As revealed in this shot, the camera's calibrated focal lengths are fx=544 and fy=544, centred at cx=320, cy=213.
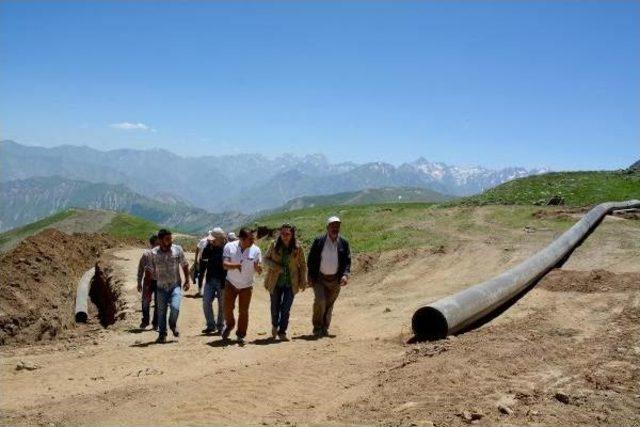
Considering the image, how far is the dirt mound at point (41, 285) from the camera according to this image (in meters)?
15.5

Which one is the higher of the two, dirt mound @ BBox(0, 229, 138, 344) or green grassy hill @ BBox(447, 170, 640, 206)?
green grassy hill @ BBox(447, 170, 640, 206)

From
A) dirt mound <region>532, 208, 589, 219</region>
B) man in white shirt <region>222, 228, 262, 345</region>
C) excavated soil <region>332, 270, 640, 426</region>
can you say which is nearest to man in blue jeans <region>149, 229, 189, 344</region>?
man in white shirt <region>222, 228, 262, 345</region>

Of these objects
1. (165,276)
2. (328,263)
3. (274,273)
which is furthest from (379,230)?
(165,276)

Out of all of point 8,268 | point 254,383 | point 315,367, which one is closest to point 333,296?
point 315,367

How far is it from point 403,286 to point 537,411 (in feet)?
44.1

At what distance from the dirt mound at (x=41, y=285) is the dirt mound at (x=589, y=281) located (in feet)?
44.6

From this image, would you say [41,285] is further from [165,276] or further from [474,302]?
[474,302]

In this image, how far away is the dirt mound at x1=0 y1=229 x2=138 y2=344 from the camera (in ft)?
50.8

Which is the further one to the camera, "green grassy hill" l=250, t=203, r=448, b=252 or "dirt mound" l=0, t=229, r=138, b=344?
"green grassy hill" l=250, t=203, r=448, b=252

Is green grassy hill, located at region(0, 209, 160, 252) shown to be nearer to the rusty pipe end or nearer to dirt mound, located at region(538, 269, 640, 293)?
dirt mound, located at region(538, 269, 640, 293)

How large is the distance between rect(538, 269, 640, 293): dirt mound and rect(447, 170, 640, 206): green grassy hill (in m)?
18.2

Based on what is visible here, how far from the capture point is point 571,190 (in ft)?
118

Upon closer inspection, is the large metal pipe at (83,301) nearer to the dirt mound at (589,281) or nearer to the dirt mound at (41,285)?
the dirt mound at (41,285)

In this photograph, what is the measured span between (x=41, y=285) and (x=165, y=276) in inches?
551
